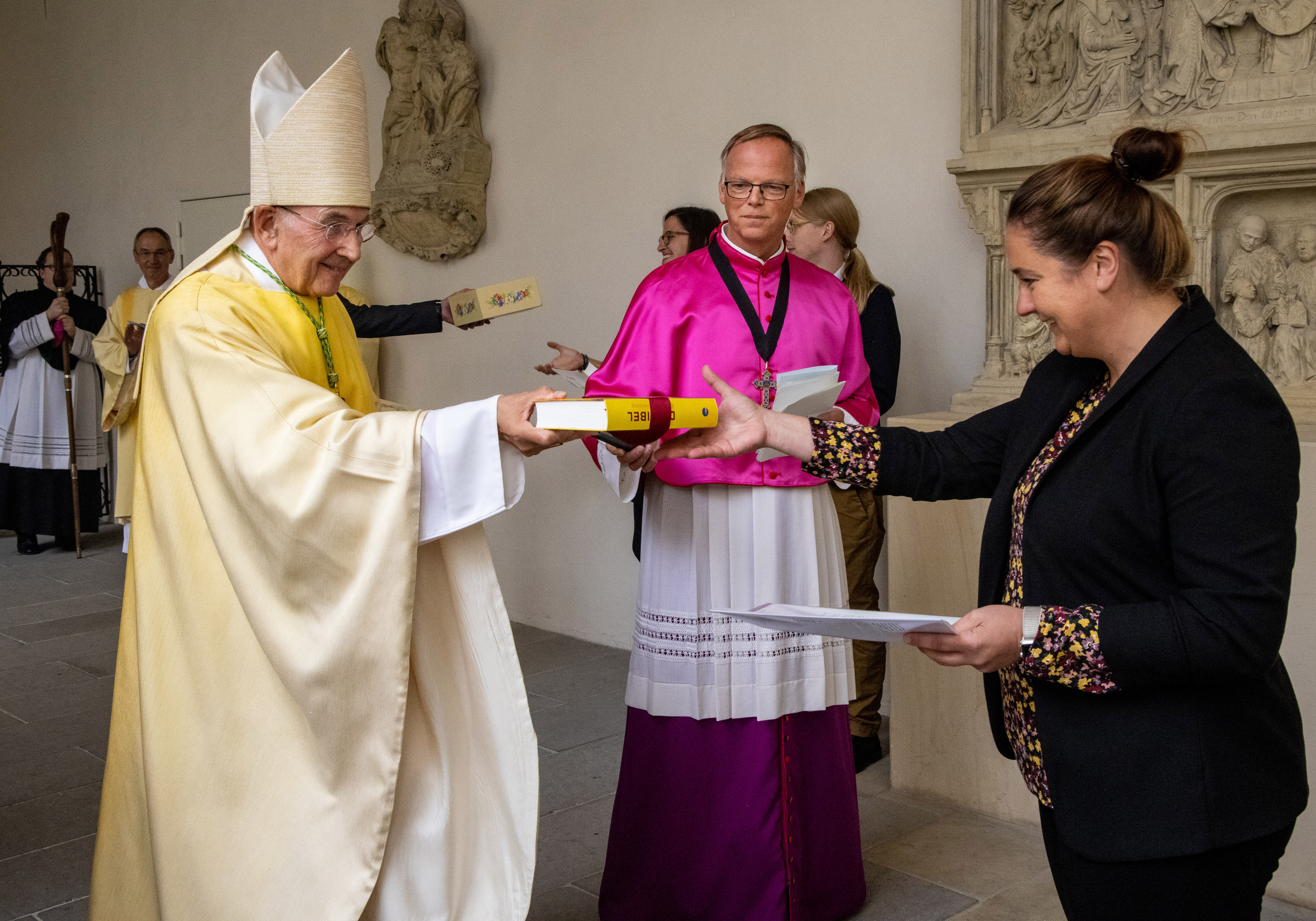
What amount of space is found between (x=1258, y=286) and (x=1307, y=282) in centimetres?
12

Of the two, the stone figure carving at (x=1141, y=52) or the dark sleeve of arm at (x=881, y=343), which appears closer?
the stone figure carving at (x=1141, y=52)

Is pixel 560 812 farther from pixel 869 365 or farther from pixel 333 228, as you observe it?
pixel 333 228

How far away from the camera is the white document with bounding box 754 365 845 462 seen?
241cm

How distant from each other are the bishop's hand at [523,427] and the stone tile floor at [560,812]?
1560 mm

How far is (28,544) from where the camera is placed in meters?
8.04

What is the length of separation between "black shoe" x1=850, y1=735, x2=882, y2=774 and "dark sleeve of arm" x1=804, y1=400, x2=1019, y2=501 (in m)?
2.00

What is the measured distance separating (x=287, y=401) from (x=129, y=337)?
5.59m

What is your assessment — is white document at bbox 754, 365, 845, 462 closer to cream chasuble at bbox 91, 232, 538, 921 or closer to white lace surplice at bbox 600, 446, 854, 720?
white lace surplice at bbox 600, 446, 854, 720

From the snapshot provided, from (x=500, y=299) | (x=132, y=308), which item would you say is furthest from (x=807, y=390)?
(x=132, y=308)

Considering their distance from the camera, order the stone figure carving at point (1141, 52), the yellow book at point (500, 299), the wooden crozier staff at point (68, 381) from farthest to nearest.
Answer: the wooden crozier staff at point (68, 381) < the yellow book at point (500, 299) < the stone figure carving at point (1141, 52)

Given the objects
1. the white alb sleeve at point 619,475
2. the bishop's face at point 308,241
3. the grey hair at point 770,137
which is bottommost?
the white alb sleeve at point 619,475

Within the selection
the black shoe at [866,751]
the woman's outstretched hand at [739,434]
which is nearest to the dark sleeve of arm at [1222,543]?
the woman's outstretched hand at [739,434]

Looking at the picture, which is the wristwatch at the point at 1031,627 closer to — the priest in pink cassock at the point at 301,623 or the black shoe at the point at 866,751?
the priest in pink cassock at the point at 301,623

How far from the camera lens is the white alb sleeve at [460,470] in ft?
6.04
